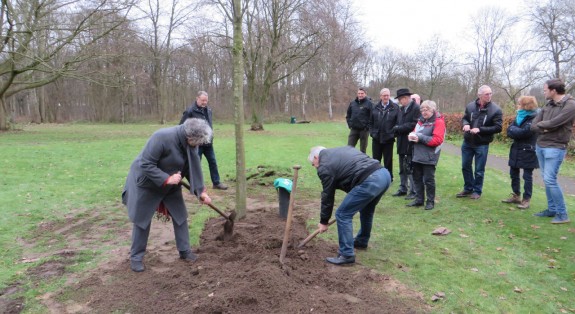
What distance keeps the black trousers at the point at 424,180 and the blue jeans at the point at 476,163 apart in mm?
1027

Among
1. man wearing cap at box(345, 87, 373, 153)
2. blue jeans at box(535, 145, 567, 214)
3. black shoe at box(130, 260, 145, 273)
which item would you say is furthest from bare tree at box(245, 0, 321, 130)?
black shoe at box(130, 260, 145, 273)

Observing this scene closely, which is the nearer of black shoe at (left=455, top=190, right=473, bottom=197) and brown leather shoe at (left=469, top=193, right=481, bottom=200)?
brown leather shoe at (left=469, top=193, right=481, bottom=200)

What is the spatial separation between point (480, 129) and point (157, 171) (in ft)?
17.8

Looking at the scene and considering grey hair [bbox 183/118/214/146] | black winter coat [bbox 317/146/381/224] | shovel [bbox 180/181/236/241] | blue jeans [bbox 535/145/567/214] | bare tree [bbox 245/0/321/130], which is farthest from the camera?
bare tree [bbox 245/0/321/130]

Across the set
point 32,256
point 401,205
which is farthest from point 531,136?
point 32,256

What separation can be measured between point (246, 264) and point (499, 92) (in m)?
42.9

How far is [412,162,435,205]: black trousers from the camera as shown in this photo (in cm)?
669

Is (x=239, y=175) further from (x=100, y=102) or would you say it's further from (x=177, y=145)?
(x=100, y=102)

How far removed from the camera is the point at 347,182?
14.5 feet

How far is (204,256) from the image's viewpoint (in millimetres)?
4781

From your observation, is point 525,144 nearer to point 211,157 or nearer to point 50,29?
point 211,157

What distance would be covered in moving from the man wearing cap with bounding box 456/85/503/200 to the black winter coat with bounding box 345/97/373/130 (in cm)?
238

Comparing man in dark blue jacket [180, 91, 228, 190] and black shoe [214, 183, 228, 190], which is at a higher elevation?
man in dark blue jacket [180, 91, 228, 190]

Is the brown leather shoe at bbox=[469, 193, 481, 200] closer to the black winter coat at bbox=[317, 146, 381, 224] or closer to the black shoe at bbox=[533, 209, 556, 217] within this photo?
the black shoe at bbox=[533, 209, 556, 217]
